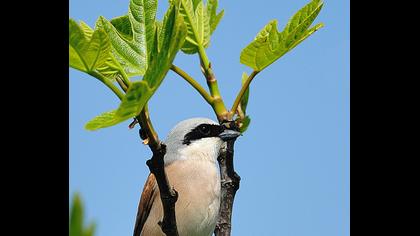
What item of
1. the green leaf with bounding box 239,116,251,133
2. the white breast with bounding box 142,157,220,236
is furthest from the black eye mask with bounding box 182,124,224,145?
the green leaf with bounding box 239,116,251,133

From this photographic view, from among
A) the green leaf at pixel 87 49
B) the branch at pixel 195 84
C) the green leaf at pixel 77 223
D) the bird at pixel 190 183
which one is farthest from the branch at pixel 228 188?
the bird at pixel 190 183

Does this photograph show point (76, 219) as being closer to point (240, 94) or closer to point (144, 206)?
point (240, 94)

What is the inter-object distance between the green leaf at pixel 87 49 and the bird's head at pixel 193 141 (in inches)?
128

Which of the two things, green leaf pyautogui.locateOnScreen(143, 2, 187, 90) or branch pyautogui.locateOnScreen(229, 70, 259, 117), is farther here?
branch pyautogui.locateOnScreen(229, 70, 259, 117)

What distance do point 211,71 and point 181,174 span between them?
7.99ft

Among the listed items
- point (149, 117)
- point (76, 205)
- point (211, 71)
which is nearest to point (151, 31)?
point (149, 117)

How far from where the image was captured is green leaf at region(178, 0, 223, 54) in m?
2.75

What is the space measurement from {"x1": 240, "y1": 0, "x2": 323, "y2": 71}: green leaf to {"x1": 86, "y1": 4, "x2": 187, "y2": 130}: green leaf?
746 mm

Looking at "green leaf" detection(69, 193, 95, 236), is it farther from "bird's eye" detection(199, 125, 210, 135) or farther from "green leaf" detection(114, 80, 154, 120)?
"bird's eye" detection(199, 125, 210, 135)

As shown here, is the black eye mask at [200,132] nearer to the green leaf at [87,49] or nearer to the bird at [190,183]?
the bird at [190,183]

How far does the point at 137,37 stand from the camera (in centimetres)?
215

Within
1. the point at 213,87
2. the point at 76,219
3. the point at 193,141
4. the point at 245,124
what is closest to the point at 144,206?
the point at 193,141

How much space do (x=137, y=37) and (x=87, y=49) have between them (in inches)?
16.0
